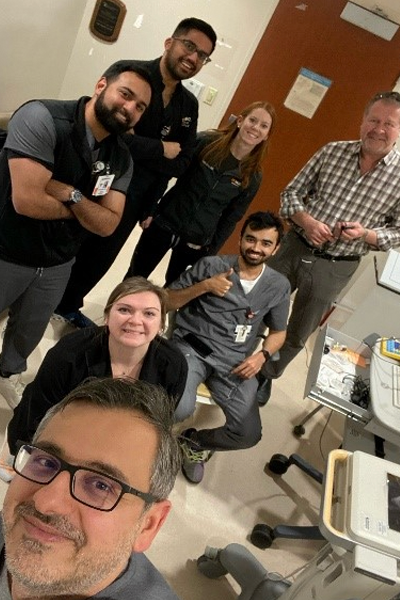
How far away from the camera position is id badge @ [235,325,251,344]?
2.34 metres

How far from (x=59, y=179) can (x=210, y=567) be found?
5.43 ft

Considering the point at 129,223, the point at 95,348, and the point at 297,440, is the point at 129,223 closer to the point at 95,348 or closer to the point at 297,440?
the point at 95,348

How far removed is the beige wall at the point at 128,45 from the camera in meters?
3.05

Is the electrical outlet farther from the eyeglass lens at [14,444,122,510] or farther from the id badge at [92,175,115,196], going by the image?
the eyeglass lens at [14,444,122,510]

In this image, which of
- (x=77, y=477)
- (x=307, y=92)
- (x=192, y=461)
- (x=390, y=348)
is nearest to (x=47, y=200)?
(x=77, y=477)

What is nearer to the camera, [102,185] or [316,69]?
[102,185]

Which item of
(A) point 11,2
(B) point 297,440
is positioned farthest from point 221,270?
(A) point 11,2

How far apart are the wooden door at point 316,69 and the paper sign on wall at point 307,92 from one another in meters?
0.03

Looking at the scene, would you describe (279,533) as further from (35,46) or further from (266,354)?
(35,46)

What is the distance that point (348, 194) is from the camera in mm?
2559

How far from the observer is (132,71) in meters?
1.78

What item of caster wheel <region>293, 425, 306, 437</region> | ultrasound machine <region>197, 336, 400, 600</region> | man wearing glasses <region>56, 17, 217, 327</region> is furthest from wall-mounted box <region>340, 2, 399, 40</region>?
caster wheel <region>293, 425, 306, 437</region>

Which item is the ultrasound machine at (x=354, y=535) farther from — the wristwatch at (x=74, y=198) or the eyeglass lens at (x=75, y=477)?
the wristwatch at (x=74, y=198)

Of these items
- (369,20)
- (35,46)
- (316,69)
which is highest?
(369,20)
